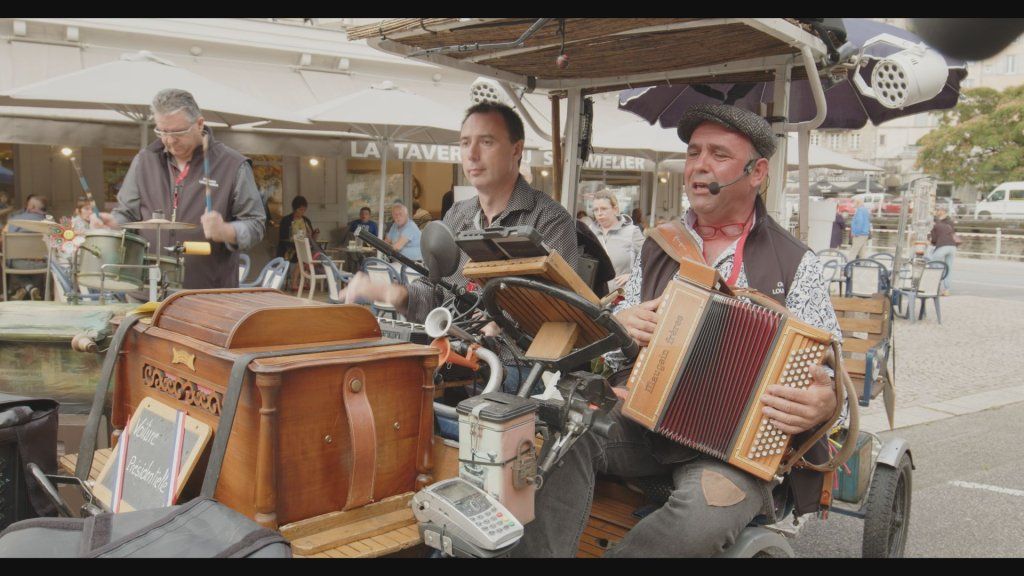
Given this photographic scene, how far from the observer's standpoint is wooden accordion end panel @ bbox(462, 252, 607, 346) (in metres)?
1.98

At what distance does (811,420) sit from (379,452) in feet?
3.99

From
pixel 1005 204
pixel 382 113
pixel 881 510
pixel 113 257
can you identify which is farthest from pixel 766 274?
pixel 1005 204

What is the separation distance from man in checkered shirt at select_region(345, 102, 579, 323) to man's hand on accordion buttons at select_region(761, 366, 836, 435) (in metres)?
1.14

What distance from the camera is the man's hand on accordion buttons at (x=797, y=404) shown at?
214 centimetres

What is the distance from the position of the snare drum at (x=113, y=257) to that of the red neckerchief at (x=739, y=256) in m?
2.77

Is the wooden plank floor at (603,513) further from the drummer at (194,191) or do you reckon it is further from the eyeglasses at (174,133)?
the eyeglasses at (174,133)

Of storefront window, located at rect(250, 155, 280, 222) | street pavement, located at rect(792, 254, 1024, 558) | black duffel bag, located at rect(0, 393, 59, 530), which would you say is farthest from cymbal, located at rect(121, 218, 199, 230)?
storefront window, located at rect(250, 155, 280, 222)

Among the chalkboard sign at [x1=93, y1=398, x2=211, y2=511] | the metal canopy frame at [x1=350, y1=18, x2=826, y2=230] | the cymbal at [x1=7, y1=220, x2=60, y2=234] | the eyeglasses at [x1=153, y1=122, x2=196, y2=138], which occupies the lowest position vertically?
the chalkboard sign at [x1=93, y1=398, x2=211, y2=511]

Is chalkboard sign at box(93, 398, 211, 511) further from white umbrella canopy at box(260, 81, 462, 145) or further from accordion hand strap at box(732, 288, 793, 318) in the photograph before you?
white umbrella canopy at box(260, 81, 462, 145)

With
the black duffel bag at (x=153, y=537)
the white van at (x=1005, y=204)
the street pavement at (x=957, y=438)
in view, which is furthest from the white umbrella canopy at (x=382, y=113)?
the white van at (x=1005, y=204)

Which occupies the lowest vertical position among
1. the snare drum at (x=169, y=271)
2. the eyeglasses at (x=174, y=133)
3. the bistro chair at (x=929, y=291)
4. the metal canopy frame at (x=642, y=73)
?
the bistro chair at (x=929, y=291)

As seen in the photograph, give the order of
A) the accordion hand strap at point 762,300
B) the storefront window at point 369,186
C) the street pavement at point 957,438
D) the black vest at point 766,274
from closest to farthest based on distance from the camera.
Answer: the accordion hand strap at point 762,300, the black vest at point 766,274, the street pavement at point 957,438, the storefront window at point 369,186

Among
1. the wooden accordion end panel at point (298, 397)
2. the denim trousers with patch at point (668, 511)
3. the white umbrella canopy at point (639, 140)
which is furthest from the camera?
the white umbrella canopy at point (639, 140)
